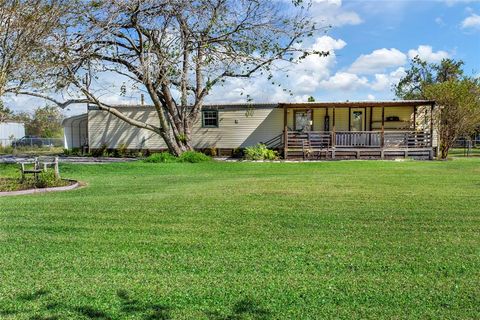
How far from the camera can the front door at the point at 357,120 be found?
67.6 ft

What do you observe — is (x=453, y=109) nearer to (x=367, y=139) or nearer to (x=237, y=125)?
(x=367, y=139)

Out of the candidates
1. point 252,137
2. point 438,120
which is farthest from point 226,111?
point 438,120

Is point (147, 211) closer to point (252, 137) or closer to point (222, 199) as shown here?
point (222, 199)

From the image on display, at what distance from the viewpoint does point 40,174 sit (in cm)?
978

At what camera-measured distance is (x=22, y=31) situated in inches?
350

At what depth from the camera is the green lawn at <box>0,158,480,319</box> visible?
10.6ft

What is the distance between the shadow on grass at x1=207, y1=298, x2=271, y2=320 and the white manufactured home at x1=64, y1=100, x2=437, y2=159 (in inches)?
627

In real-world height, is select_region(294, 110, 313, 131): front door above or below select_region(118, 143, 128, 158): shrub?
above

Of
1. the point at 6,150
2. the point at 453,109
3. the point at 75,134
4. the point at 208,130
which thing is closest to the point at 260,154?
the point at 208,130

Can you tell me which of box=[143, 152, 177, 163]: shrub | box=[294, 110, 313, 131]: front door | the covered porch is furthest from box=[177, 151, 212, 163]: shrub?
box=[294, 110, 313, 131]: front door

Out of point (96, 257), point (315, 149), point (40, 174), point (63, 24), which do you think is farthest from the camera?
point (315, 149)

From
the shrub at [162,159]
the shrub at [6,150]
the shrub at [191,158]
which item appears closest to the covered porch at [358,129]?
the shrub at [191,158]

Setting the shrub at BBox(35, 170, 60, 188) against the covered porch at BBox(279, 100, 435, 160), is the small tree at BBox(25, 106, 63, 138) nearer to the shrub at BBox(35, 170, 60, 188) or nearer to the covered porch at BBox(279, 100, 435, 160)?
the covered porch at BBox(279, 100, 435, 160)

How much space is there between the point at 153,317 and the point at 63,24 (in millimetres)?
10185
